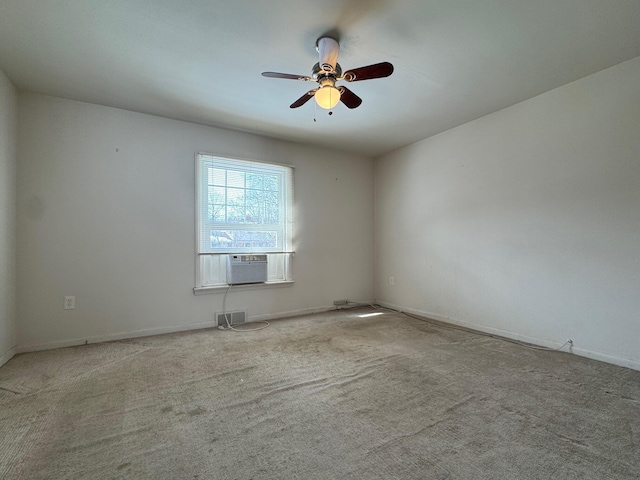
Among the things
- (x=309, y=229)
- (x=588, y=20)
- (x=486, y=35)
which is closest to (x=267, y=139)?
(x=309, y=229)

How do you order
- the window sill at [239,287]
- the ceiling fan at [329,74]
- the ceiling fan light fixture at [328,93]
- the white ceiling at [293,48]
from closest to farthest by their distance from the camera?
the white ceiling at [293,48]
the ceiling fan at [329,74]
the ceiling fan light fixture at [328,93]
the window sill at [239,287]

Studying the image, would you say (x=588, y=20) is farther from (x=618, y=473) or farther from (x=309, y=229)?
(x=309, y=229)

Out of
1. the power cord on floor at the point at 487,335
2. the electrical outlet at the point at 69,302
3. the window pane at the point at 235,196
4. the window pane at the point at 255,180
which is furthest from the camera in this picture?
the window pane at the point at 255,180

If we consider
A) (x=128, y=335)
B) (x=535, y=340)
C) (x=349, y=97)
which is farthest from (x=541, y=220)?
(x=128, y=335)

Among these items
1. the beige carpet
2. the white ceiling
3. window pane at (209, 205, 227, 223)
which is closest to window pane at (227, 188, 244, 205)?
window pane at (209, 205, 227, 223)

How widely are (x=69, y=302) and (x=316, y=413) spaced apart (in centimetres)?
270

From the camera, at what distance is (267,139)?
153 inches

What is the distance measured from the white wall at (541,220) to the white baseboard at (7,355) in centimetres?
427

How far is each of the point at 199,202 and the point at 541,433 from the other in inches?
139

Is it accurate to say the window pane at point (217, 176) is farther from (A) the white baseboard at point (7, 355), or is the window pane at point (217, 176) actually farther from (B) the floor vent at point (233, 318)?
(A) the white baseboard at point (7, 355)

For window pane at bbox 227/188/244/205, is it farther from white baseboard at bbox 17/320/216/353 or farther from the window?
white baseboard at bbox 17/320/216/353

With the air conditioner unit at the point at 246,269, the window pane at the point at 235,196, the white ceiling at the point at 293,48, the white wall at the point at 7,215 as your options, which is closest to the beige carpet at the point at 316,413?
the white wall at the point at 7,215

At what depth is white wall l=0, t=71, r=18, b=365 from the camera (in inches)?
94.3

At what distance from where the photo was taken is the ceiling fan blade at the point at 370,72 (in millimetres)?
1867
